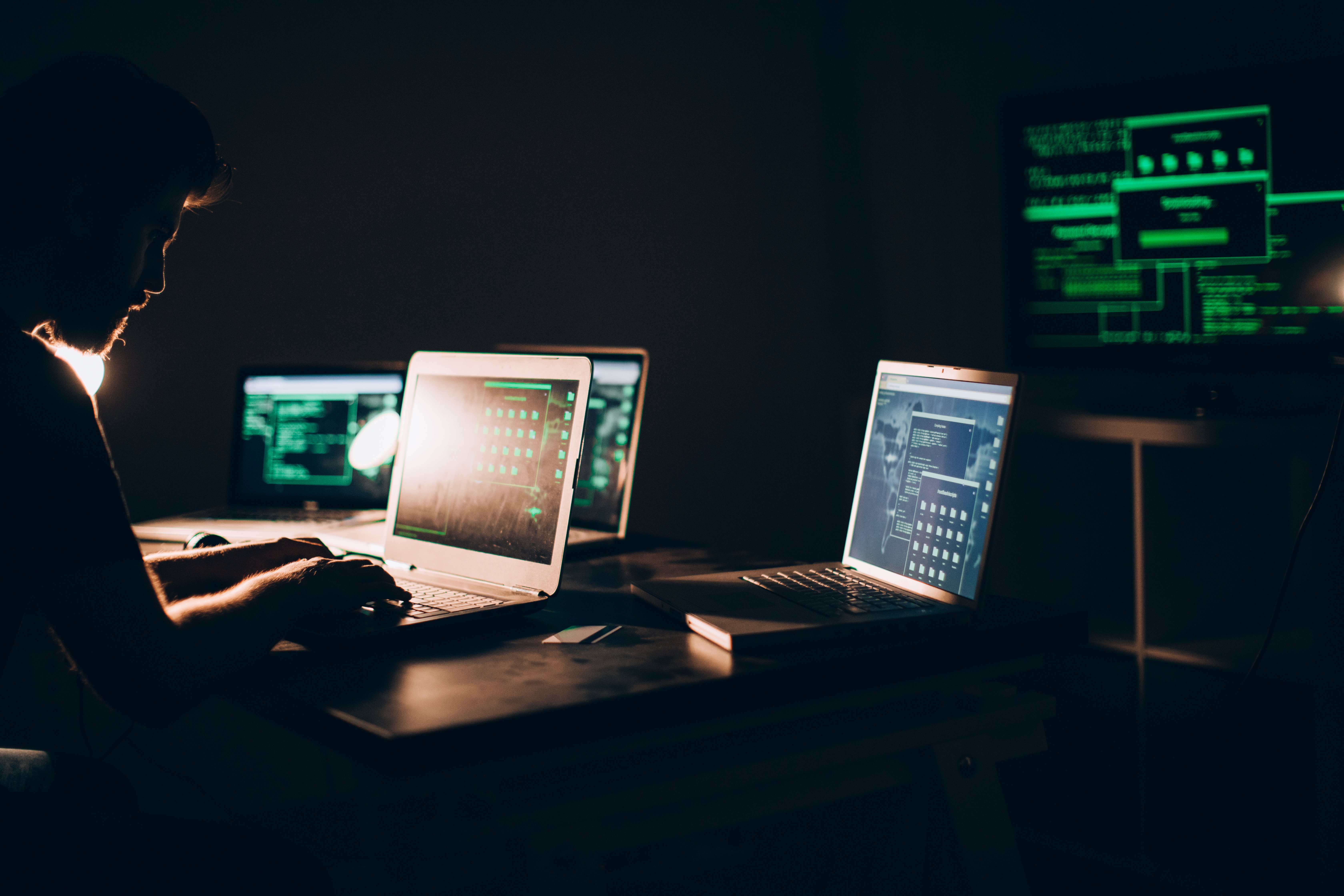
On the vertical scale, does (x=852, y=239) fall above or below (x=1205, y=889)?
above

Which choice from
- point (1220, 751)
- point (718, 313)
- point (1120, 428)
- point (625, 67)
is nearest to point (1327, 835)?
point (1220, 751)

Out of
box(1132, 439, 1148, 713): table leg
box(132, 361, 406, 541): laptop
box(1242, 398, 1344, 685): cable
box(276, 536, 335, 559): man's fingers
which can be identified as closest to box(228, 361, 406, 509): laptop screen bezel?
box(132, 361, 406, 541): laptop

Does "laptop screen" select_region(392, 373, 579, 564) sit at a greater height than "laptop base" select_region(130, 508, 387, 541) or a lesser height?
greater

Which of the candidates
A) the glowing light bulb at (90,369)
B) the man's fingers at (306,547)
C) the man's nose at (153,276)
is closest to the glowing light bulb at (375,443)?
the glowing light bulb at (90,369)

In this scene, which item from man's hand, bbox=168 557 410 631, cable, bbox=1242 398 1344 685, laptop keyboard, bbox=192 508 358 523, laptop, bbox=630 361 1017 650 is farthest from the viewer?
laptop keyboard, bbox=192 508 358 523

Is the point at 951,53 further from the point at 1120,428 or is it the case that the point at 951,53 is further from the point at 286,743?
the point at 286,743

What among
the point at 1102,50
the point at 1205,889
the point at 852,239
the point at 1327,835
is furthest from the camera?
→ the point at 852,239

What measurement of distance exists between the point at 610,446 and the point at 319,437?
0.74m

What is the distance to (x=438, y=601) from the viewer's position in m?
1.33

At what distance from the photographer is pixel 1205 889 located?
6.39ft

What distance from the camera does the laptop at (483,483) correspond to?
1.39 metres

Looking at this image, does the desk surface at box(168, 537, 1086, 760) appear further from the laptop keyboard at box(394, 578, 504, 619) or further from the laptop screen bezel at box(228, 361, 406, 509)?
the laptop screen bezel at box(228, 361, 406, 509)

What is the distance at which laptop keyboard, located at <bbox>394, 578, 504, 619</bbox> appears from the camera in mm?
1259

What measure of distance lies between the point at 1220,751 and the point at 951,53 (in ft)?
6.89
